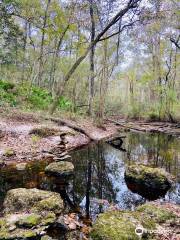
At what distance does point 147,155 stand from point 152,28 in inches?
754

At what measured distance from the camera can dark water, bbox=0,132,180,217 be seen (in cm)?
691

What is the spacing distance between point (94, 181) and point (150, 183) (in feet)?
5.98

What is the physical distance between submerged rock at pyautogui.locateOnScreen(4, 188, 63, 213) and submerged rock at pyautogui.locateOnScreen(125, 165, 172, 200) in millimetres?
2827

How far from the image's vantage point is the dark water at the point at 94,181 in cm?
691

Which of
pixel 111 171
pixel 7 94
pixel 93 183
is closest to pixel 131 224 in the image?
pixel 93 183

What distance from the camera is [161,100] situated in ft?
98.4

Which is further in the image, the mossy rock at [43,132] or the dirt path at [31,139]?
the mossy rock at [43,132]

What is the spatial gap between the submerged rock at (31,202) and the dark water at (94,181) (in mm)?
561

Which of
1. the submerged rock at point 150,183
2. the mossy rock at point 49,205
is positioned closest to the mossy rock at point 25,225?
the mossy rock at point 49,205

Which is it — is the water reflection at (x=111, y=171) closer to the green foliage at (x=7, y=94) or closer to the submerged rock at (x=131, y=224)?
the submerged rock at (x=131, y=224)

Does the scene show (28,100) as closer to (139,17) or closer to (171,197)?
(139,17)

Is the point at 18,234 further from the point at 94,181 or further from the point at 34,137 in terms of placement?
the point at 34,137

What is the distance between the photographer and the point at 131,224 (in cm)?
492

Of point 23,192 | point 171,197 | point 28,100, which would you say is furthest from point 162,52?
point 23,192
